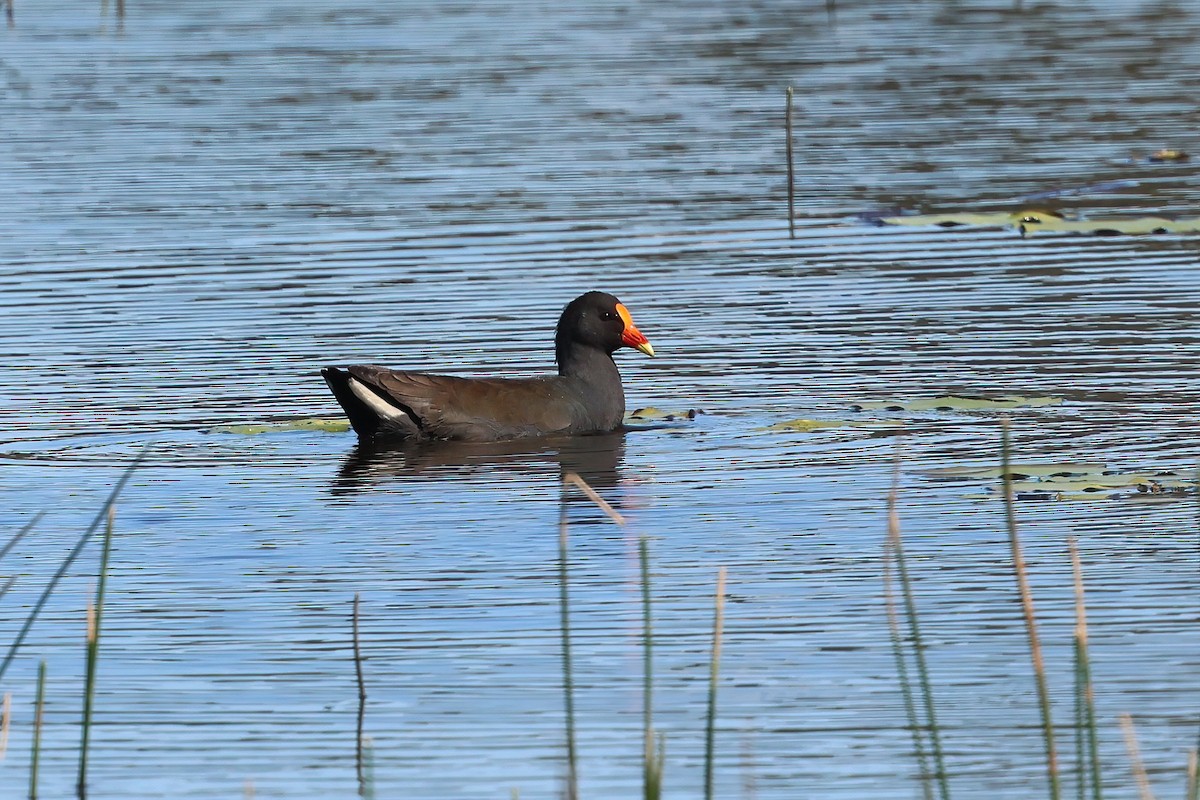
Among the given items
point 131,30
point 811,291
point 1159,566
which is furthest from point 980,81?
point 1159,566

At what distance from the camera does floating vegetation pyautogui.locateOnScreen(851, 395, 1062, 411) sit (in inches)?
470

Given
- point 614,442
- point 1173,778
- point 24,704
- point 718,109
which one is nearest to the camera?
point 1173,778

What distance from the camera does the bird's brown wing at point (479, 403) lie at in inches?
462

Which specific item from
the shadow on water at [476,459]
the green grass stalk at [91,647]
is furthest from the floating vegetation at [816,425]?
the green grass stalk at [91,647]

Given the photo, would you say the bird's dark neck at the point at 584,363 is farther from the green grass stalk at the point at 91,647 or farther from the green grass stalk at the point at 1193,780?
the green grass stalk at the point at 1193,780

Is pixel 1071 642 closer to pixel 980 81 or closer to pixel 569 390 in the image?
pixel 569 390

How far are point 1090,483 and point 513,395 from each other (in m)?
3.27

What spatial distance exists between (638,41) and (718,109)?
18.5 ft

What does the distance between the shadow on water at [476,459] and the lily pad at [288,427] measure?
0.28 meters

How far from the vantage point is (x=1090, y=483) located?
10055 millimetres

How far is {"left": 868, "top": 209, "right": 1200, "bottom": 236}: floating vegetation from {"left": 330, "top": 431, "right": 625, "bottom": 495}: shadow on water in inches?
227

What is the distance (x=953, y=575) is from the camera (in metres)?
8.76

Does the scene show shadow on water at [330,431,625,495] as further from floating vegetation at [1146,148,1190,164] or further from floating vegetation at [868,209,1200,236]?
floating vegetation at [1146,148,1190,164]

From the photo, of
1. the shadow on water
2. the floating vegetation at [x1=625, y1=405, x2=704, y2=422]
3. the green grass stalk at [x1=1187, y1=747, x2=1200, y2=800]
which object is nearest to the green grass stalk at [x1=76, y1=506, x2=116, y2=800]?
the green grass stalk at [x1=1187, y1=747, x2=1200, y2=800]
